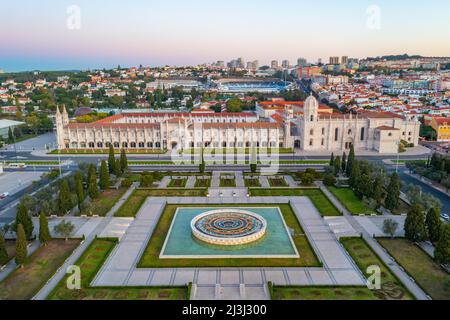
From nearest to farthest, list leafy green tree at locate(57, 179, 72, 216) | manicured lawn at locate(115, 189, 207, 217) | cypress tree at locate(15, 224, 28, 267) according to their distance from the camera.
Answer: cypress tree at locate(15, 224, 28, 267) → leafy green tree at locate(57, 179, 72, 216) → manicured lawn at locate(115, 189, 207, 217)

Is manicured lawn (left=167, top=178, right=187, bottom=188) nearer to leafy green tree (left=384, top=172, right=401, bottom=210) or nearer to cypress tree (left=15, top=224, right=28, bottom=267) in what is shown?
cypress tree (left=15, top=224, right=28, bottom=267)

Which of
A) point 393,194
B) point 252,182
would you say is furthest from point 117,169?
point 393,194

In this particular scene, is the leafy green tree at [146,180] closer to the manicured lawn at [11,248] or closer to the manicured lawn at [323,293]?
→ the manicured lawn at [11,248]

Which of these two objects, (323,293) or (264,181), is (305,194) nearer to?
(264,181)

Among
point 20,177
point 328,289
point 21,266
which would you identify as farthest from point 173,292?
point 20,177

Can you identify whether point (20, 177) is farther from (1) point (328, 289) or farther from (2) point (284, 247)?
(1) point (328, 289)

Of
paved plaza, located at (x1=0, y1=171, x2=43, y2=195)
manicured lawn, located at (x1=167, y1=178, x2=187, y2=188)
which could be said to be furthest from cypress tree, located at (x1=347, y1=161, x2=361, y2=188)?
paved plaza, located at (x1=0, y1=171, x2=43, y2=195)
